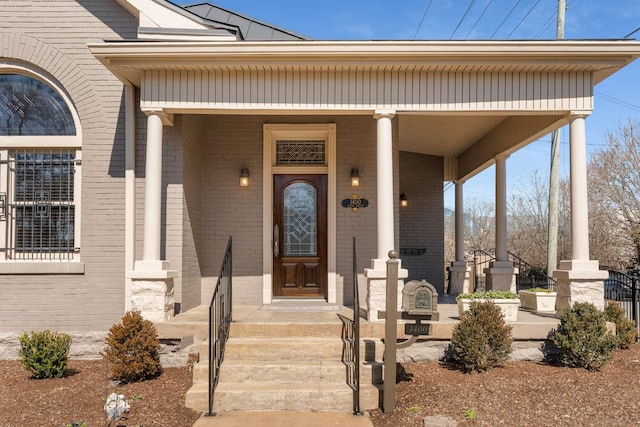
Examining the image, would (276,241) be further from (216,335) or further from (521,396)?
(521,396)

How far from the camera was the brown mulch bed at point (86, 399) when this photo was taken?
3905mm

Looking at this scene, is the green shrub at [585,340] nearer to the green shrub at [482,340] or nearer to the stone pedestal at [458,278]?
the green shrub at [482,340]

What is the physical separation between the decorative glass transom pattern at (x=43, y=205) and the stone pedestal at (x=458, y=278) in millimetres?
7301

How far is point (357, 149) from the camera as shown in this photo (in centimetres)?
672

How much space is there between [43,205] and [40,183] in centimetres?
29

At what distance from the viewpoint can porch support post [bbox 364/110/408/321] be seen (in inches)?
207

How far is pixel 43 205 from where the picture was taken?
5957 mm

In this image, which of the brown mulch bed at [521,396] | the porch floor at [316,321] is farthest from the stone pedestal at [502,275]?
the brown mulch bed at [521,396]

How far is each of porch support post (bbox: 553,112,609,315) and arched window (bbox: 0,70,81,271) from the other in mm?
5984

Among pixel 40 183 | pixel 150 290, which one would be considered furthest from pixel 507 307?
pixel 40 183

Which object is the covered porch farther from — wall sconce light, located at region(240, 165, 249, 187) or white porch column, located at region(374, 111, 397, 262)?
wall sconce light, located at region(240, 165, 249, 187)

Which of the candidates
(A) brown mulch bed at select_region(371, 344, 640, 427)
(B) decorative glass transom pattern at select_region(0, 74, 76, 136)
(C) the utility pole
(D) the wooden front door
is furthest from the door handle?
(C) the utility pole

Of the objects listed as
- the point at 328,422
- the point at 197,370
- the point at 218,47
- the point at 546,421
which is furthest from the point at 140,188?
the point at 546,421

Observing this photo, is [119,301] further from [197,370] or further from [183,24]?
[183,24]
